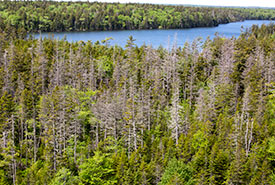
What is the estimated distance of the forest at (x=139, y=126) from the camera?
40.9 meters

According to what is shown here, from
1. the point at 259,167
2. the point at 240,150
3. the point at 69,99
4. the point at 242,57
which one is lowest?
the point at 259,167

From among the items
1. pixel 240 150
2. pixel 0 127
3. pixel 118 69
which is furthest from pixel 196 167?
pixel 118 69

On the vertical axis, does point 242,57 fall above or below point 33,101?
above

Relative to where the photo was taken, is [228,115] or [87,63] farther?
[87,63]

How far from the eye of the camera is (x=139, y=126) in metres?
50.4

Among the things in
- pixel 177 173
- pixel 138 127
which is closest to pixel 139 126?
pixel 138 127

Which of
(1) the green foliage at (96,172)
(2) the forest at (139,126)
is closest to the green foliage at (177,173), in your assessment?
(2) the forest at (139,126)

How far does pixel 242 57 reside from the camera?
73938 millimetres

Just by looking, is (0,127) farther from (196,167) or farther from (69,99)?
(196,167)

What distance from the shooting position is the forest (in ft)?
134

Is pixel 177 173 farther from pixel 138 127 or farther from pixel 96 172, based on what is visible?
pixel 138 127

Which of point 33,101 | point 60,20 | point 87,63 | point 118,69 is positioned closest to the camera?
point 33,101

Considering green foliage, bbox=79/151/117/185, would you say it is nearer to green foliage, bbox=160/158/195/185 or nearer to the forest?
the forest

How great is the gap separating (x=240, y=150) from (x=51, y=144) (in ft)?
90.4
